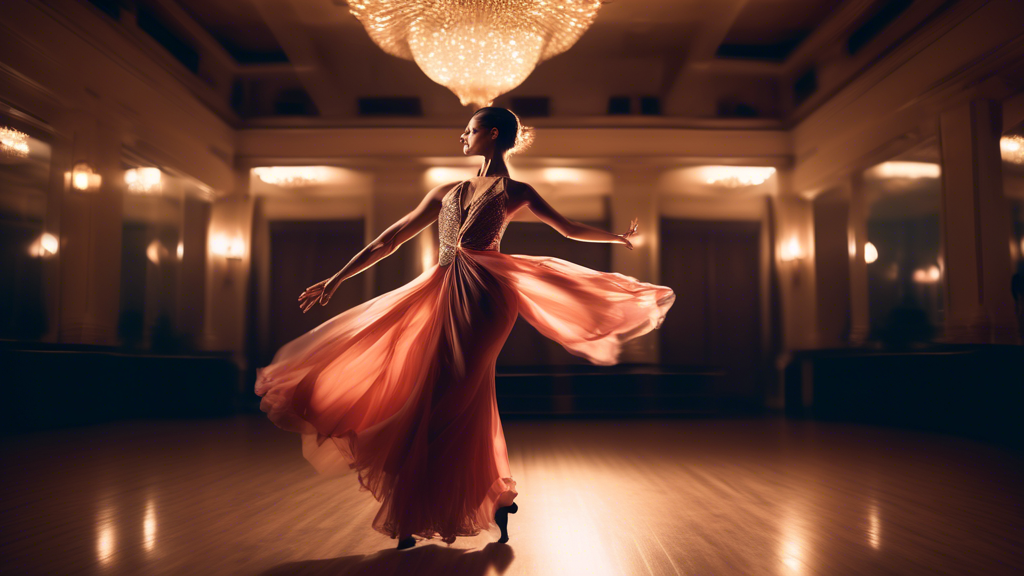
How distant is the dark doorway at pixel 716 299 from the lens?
8703 mm

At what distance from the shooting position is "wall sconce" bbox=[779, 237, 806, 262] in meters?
7.98

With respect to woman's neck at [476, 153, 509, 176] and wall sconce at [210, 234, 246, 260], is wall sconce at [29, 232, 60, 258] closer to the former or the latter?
wall sconce at [210, 234, 246, 260]

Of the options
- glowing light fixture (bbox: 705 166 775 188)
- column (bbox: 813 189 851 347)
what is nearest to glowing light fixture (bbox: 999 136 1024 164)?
column (bbox: 813 189 851 347)

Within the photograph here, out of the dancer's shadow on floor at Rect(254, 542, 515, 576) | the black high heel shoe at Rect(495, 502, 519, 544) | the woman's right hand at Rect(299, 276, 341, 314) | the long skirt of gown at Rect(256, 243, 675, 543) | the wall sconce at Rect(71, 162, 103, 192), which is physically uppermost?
the wall sconce at Rect(71, 162, 103, 192)

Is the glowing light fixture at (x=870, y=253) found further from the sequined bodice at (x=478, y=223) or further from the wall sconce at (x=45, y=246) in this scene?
the wall sconce at (x=45, y=246)

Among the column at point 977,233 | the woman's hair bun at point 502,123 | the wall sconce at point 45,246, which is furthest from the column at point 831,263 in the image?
the wall sconce at point 45,246

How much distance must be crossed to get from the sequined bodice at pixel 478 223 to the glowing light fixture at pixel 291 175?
6.66 meters

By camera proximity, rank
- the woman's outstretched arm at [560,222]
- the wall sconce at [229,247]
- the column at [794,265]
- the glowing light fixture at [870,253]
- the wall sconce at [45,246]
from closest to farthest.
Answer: the woman's outstretched arm at [560,222], the wall sconce at [45,246], the glowing light fixture at [870,253], the column at [794,265], the wall sconce at [229,247]

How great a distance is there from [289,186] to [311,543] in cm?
724

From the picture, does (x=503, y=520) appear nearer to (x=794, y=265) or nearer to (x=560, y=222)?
(x=560, y=222)

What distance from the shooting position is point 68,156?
5.45 m

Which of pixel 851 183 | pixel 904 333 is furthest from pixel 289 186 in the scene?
pixel 904 333

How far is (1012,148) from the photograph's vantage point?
5207mm

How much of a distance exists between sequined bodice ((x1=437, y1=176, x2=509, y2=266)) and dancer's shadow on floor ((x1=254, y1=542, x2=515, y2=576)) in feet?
2.98
